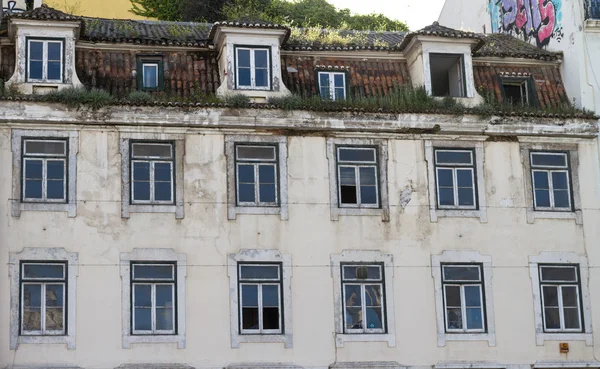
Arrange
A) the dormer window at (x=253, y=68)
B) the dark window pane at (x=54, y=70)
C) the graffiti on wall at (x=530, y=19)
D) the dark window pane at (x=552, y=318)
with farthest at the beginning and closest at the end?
the graffiti on wall at (x=530, y=19) → the dormer window at (x=253, y=68) → the dark window pane at (x=552, y=318) → the dark window pane at (x=54, y=70)

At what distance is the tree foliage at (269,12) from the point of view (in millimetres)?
43188

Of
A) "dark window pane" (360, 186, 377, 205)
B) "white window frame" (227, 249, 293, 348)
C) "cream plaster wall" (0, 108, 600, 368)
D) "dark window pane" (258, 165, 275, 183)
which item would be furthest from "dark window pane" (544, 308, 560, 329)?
"dark window pane" (258, 165, 275, 183)

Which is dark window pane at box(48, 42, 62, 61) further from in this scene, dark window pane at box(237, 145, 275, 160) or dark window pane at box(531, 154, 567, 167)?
dark window pane at box(531, 154, 567, 167)

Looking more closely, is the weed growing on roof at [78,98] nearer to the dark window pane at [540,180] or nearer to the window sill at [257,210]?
the window sill at [257,210]

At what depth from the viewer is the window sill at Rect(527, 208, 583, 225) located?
2864 centimetres

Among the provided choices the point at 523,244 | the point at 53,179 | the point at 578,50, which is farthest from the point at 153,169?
the point at 578,50

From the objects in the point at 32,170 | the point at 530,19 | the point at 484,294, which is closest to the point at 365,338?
the point at 484,294

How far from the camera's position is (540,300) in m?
28.2

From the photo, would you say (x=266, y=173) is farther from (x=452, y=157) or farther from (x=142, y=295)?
(x=452, y=157)

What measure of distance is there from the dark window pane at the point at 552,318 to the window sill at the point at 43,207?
1118 centimetres

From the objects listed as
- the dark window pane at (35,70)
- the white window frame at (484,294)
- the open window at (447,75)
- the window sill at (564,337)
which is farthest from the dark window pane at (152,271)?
the window sill at (564,337)

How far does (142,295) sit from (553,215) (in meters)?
9.97

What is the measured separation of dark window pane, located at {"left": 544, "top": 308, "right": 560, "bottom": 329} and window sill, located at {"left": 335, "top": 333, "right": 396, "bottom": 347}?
375cm

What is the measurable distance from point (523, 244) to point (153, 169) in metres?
8.91
